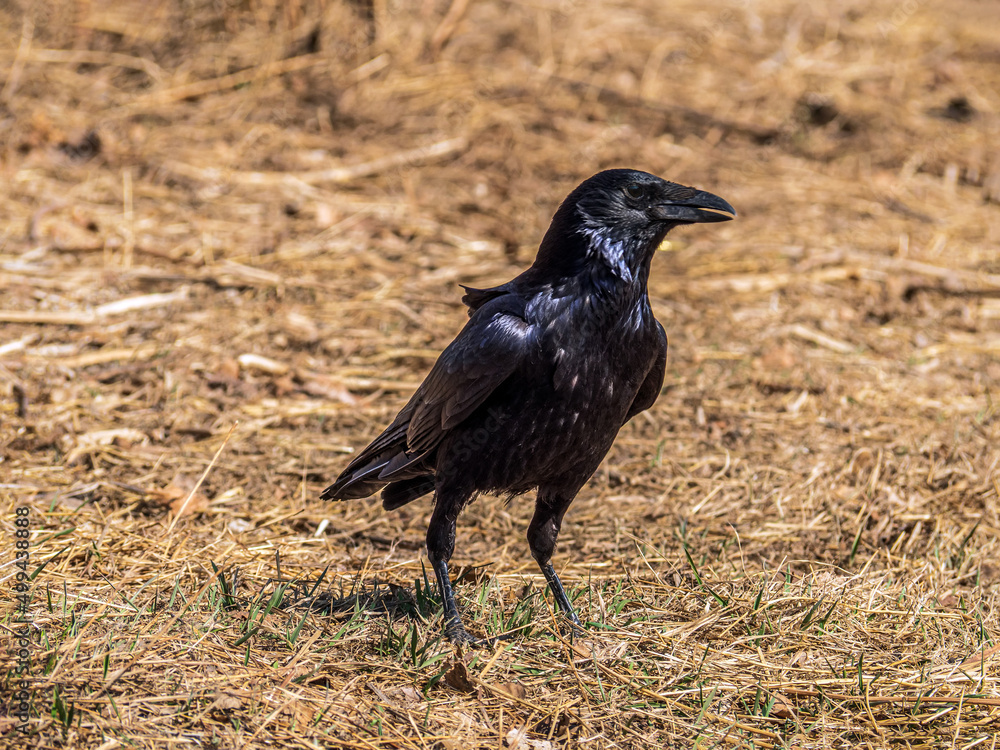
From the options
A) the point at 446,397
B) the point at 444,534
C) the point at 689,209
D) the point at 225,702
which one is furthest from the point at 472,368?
the point at 225,702

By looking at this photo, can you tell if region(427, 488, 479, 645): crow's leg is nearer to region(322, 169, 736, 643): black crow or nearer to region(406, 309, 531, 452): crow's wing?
region(322, 169, 736, 643): black crow

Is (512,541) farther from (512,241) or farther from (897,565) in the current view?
(512,241)

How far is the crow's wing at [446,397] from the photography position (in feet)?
10.5

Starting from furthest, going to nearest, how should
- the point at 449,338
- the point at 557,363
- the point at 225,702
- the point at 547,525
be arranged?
1. the point at 449,338
2. the point at 547,525
3. the point at 557,363
4. the point at 225,702

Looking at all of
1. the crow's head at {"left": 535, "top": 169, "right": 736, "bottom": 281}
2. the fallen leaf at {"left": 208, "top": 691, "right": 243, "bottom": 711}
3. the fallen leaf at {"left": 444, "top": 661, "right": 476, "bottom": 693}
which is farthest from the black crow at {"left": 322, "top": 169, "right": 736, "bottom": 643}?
the fallen leaf at {"left": 208, "top": 691, "right": 243, "bottom": 711}

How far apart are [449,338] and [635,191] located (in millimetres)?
2629

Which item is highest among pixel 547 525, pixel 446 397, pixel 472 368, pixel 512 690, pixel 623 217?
pixel 623 217

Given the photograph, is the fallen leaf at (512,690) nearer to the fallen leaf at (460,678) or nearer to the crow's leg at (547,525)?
the fallen leaf at (460,678)

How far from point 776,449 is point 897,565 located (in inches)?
38.6

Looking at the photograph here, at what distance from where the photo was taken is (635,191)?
133 inches

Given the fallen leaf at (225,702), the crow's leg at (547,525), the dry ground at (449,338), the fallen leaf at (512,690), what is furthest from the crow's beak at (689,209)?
the fallen leaf at (225,702)

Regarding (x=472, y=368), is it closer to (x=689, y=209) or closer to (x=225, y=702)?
(x=689, y=209)

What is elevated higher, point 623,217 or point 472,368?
point 623,217

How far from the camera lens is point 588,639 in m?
3.16
